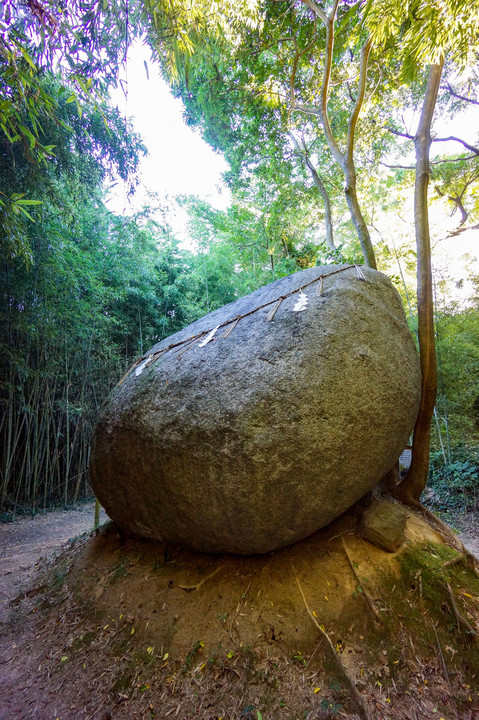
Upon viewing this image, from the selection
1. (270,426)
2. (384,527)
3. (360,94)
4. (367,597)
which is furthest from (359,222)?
(367,597)

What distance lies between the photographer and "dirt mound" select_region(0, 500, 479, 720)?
59.3 inches

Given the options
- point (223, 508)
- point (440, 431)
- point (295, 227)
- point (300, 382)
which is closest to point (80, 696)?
point (223, 508)

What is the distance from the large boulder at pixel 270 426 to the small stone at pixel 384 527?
0.27 m

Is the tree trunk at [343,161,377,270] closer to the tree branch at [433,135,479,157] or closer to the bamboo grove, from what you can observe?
the bamboo grove

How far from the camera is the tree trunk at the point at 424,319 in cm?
279

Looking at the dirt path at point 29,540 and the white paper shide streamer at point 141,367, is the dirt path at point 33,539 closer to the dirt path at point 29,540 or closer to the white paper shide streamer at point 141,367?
the dirt path at point 29,540

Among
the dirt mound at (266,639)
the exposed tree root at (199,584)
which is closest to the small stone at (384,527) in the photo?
the dirt mound at (266,639)

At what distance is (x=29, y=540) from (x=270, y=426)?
4926 mm

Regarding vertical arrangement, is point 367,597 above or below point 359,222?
below

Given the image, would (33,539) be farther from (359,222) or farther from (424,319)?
(359,222)

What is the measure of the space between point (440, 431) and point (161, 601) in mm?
6119

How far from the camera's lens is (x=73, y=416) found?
653cm

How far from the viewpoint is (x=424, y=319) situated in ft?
9.75

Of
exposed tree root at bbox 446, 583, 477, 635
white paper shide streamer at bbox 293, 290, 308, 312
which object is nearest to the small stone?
exposed tree root at bbox 446, 583, 477, 635
